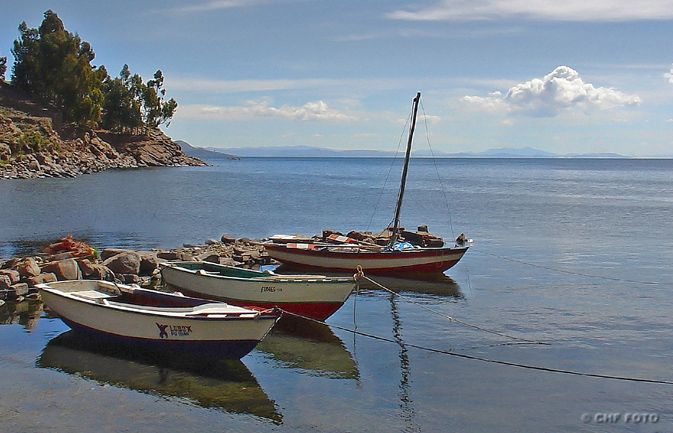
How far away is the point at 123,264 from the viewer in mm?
24812

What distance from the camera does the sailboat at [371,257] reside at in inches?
1087

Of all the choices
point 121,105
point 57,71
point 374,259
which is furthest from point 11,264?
point 121,105

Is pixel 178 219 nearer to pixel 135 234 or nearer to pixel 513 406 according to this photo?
pixel 135 234

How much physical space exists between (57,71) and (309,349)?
113 m

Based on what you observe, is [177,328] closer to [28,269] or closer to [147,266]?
[28,269]

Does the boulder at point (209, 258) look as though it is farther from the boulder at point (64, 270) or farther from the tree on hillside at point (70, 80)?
the tree on hillside at point (70, 80)

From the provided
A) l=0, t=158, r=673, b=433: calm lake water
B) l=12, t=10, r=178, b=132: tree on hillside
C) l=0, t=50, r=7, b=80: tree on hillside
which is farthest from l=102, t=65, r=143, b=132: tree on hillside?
l=0, t=158, r=673, b=433: calm lake water

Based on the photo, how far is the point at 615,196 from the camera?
83.1 meters

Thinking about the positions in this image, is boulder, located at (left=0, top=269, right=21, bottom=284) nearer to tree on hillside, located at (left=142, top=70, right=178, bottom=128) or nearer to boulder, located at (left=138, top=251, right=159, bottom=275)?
boulder, located at (left=138, top=251, right=159, bottom=275)

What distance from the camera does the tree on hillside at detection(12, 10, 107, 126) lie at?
114 metres

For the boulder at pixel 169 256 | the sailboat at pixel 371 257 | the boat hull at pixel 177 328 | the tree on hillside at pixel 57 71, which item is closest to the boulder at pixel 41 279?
the boat hull at pixel 177 328

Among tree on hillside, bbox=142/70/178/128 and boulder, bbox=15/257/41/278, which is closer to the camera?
boulder, bbox=15/257/41/278

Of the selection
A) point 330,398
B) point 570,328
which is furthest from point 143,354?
point 570,328

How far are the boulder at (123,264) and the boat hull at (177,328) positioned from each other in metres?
7.68
